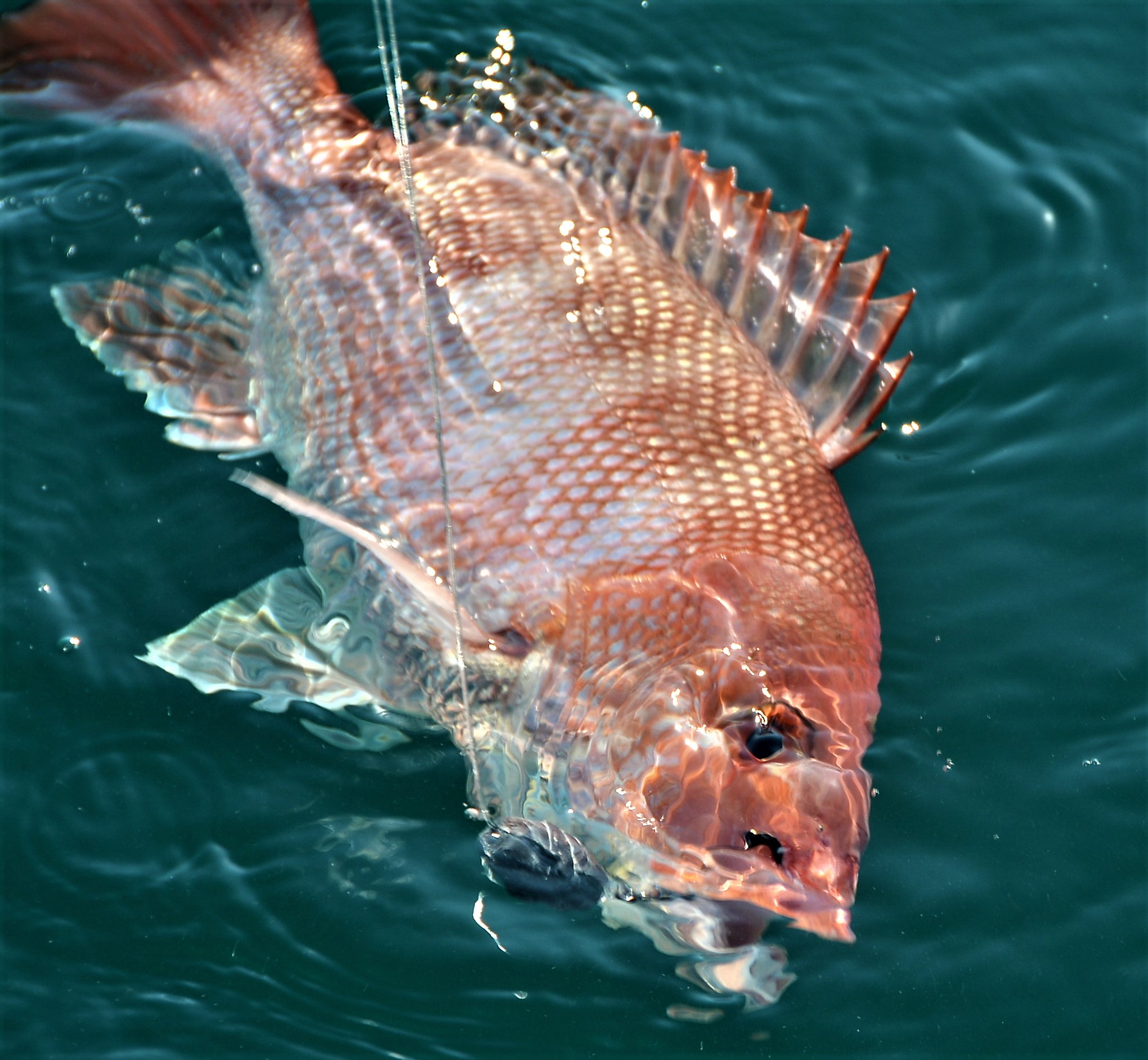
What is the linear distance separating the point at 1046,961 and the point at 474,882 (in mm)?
1463

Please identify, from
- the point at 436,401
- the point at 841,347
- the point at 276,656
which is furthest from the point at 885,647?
the point at 276,656

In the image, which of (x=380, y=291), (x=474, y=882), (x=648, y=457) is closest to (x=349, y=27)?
(x=380, y=291)

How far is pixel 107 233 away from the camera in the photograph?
14.2 ft

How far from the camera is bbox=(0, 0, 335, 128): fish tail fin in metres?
4.28

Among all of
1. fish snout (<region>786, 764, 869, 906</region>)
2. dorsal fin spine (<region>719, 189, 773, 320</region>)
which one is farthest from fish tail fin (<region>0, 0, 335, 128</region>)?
fish snout (<region>786, 764, 869, 906</region>)

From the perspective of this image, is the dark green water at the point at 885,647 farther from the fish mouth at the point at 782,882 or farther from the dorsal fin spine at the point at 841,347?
the dorsal fin spine at the point at 841,347

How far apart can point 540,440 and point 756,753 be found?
102cm

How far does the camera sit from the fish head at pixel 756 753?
104 inches

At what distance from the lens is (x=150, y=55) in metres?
4.34

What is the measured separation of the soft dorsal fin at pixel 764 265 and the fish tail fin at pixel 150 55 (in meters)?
0.84

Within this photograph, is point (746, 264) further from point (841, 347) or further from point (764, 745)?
point (764, 745)

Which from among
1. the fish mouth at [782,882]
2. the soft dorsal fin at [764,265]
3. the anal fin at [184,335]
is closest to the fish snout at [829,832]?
the fish mouth at [782,882]

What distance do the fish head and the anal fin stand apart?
5.72ft

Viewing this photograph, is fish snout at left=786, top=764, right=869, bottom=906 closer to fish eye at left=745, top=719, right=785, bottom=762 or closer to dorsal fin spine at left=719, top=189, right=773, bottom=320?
fish eye at left=745, top=719, right=785, bottom=762
